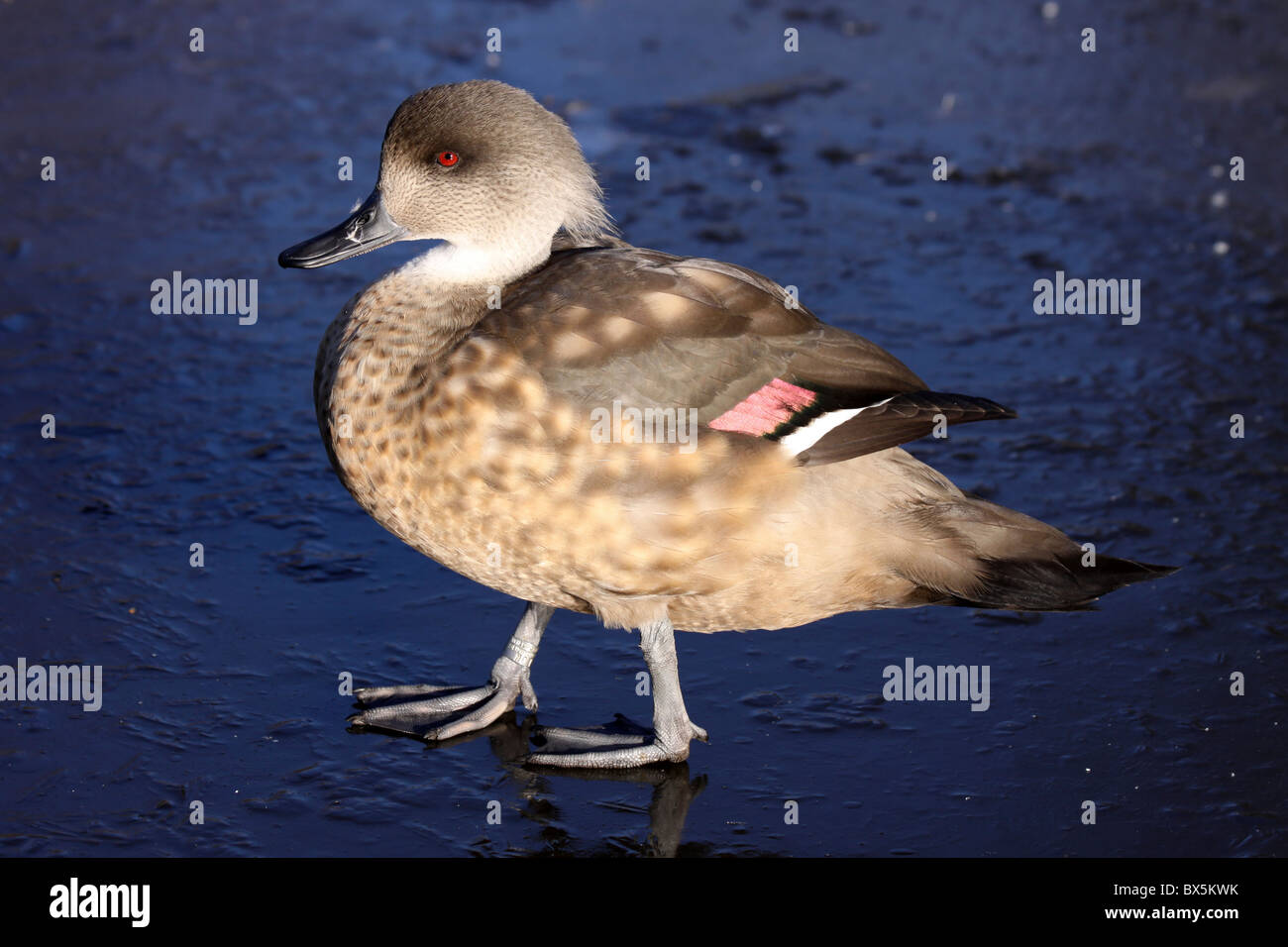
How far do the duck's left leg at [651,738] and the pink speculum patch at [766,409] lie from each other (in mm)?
599

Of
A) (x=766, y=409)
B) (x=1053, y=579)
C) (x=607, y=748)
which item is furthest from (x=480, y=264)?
(x=1053, y=579)

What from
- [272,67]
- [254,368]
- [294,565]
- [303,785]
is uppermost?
[272,67]

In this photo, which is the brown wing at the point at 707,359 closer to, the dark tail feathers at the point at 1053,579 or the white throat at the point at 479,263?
the white throat at the point at 479,263

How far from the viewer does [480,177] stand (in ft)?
13.9

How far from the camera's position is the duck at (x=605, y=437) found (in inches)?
153

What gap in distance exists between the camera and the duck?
3896 mm

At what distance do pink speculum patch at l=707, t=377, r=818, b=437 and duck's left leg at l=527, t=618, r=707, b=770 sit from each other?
599 mm

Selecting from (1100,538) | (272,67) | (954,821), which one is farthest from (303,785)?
(272,67)

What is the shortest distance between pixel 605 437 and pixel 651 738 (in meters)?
0.89

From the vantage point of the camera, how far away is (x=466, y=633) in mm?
4750
